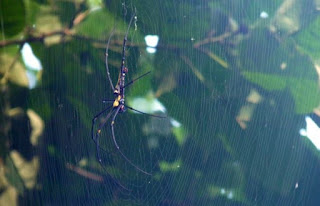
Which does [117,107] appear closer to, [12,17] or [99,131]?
[99,131]

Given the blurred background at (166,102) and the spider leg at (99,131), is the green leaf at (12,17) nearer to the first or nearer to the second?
the blurred background at (166,102)

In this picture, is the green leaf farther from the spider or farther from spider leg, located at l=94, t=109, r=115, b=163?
spider leg, located at l=94, t=109, r=115, b=163

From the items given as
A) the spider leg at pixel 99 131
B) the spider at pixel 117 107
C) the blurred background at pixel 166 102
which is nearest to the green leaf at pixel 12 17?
the blurred background at pixel 166 102

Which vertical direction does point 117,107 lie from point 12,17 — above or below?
below

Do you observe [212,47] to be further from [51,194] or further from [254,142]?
[51,194]

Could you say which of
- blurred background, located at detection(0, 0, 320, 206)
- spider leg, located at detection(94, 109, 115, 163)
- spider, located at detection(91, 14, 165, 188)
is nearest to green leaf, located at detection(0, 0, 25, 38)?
blurred background, located at detection(0, 0, 320, 206)

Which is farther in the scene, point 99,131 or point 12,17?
point 99,131

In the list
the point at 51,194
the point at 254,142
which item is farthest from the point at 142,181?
the point at 254,142

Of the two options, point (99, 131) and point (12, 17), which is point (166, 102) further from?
point (12, 17)

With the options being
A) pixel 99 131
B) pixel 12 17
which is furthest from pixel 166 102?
pixel 12 17
